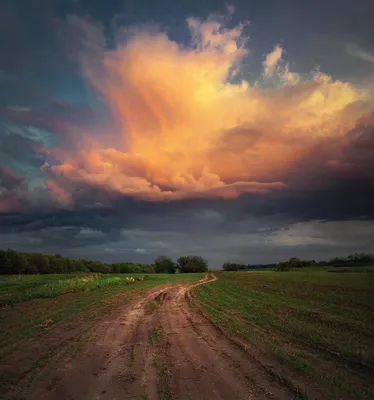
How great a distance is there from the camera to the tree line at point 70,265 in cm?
11619

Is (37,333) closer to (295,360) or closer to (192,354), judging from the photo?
(192,354)

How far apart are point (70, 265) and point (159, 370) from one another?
15446 centimetres

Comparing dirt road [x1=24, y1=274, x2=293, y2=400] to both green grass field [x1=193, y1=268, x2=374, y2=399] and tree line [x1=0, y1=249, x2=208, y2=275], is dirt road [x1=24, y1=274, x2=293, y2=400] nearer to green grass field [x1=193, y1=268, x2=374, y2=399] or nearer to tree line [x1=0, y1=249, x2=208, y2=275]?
green grass field [x1=193, y1=268, x2=374, y2=399]

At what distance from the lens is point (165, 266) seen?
163750 mm

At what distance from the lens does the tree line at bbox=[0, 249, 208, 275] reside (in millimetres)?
116188

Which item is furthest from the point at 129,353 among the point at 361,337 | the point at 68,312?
the point at 68,312

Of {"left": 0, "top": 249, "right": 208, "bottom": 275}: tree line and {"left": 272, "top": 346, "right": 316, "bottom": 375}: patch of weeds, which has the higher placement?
{"left": 0, "top": 249, "right": 208, "bottom": 275}: tree line

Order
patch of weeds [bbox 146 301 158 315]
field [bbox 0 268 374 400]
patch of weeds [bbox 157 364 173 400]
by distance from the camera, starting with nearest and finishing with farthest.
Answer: patch of weeds [bbox 157 364 173 400] < field [bbox 0 268 374 400] < patch of weeds [bbox 146 301 158 315]

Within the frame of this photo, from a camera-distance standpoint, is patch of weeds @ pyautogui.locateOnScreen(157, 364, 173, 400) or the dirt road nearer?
patch of weeds @ pyautogui.locateOnScreen(157, 364, 173, 400)

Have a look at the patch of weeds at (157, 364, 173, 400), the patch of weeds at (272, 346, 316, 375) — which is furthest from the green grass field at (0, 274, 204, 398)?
the patch of weeds at (272, 346, 316, 375)

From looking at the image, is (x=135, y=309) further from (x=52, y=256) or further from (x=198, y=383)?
(x=52, y=256)

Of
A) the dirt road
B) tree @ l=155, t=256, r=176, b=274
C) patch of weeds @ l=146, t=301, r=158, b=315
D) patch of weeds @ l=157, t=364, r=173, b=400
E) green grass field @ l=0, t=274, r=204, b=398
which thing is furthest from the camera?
tree @ l=155, t=256, r=176, b=274

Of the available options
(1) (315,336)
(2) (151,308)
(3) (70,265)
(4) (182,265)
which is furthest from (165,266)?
(1) (315,336)

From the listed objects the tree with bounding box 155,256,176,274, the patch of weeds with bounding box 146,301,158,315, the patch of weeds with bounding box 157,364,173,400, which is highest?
the tree with bounding box 155,256,176,274
